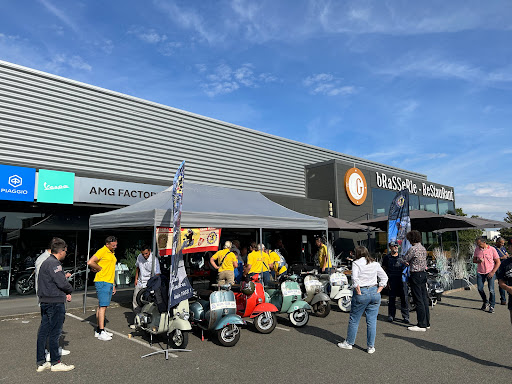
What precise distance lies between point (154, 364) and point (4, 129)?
30.8ft

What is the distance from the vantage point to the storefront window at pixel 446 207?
92.3 feet

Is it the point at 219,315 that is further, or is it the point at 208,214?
the point at 208,214

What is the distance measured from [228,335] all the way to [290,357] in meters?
1.11

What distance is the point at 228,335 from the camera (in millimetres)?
5992

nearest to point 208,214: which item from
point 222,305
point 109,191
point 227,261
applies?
point 227,261

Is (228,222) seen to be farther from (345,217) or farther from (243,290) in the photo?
(345,217)

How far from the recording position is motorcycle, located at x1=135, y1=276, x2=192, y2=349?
5746 millimetres

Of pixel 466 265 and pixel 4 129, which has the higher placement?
pixel 4 129

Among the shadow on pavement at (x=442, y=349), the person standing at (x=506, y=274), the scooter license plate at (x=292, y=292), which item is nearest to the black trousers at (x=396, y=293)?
the shadow on pavement at (x=442, y=349)

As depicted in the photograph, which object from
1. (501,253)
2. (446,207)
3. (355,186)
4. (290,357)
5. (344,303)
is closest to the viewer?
(290,357)

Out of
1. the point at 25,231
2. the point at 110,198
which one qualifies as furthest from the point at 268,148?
the point at 25,231

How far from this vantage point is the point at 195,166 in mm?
15586

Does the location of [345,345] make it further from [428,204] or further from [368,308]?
[428,204]

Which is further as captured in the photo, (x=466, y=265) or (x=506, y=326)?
(x=466, y=265)
